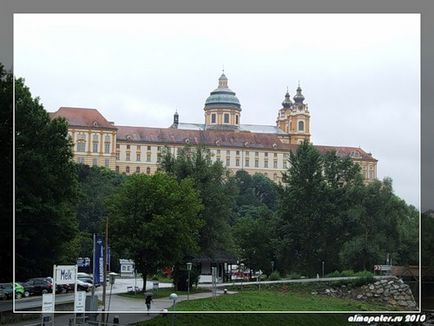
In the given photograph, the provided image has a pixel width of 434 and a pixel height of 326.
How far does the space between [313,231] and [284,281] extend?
2.29 feet

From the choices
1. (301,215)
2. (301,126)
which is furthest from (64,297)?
(301,126)

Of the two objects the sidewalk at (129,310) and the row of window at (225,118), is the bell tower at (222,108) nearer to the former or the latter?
the row of window at (225,118)

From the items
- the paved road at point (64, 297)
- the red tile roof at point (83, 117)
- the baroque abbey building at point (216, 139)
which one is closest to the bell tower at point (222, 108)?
the baroque abbey building at point (216, 139)

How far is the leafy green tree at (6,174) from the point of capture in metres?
11.0

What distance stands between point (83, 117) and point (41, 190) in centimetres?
135

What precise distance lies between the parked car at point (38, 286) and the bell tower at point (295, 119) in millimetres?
3127

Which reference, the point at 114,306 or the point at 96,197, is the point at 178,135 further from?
the point at 114,306

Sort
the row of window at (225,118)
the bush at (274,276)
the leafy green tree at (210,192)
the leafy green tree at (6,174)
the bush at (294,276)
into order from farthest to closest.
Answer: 1. the leafy green tree at (210,192)
2. the leafy green tree at (6,174)
3. the bush at (274,276)
4. the bush at (294,276)
5. the row of window at (225,118)

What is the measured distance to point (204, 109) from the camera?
33.6 feet

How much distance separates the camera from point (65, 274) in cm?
974

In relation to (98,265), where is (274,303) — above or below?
below

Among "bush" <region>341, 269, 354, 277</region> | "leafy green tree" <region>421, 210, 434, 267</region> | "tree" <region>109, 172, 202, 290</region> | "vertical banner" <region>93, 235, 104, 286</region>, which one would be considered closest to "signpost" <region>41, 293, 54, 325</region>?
"vertical banner" <region>93, 235, 104, 286</region>

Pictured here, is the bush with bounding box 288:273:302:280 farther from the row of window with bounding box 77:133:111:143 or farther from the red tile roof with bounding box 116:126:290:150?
the row of window with bounding box 77:133:111:143

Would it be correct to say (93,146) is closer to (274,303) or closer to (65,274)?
(65,274)
